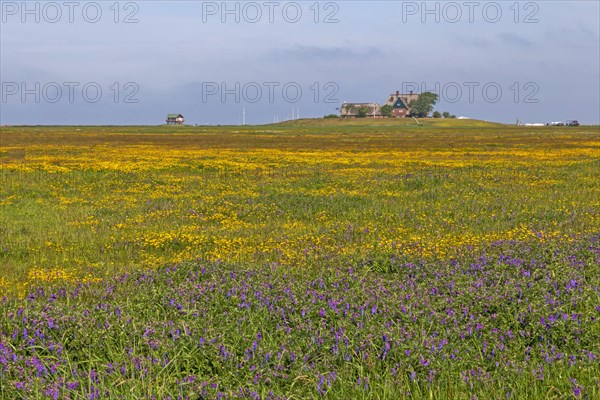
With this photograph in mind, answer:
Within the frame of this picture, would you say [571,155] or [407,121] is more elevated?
[407,121]

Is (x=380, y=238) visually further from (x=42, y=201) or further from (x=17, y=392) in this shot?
(x=42, y=201)

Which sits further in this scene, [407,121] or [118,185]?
[407,121]

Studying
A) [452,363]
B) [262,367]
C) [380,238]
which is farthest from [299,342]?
[380,238]

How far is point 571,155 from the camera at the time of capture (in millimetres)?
43844

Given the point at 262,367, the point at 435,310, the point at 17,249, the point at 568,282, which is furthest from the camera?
the point at 17,249

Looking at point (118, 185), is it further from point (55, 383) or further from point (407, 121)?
point (407, 121)

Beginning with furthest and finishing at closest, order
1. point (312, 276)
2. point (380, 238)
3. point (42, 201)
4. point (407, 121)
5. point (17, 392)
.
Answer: point (407, 121)
point (42, 201)
point (380, 238)
point (312, 276)
point (17, 392)

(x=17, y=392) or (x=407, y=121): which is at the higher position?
(x=407, y=121)

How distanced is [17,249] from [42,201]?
8.42 metres

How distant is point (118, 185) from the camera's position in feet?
82.4

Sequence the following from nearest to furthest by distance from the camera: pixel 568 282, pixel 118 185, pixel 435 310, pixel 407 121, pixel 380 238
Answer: pixel 435 310 < pixel 568 282 < pixel 380 238 < pixel 118 185 < pixel 407 121

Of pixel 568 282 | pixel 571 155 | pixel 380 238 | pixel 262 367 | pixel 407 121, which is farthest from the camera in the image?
pixel 407 121

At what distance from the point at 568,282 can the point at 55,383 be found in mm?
6322

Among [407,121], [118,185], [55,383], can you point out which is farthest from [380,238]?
[407,121]
